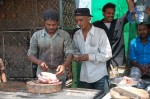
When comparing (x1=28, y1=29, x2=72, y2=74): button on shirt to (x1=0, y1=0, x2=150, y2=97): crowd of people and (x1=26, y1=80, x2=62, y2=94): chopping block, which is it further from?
(x1=26, y1=80, x2=62, y2=94): chopping block

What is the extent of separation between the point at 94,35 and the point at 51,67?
0.81 m

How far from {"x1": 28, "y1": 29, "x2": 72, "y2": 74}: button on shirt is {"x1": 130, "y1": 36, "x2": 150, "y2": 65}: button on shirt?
195cm

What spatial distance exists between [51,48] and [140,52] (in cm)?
219

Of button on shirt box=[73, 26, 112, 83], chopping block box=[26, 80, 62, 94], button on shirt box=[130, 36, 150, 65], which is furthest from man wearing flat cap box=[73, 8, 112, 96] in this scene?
button on shirt box=[130, 36, 150, 65]

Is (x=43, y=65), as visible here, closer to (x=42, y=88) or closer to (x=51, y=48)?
(x=51, y=48)

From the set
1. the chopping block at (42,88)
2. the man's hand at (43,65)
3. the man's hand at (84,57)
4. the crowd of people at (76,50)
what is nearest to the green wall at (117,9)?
the crowd of people at (76,50)

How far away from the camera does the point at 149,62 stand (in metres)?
5.77

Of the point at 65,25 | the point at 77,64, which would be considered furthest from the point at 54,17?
the point at 65,25

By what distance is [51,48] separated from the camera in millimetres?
4383

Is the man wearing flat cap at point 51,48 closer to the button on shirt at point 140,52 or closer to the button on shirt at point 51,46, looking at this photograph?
the button on shirt at point 51,46

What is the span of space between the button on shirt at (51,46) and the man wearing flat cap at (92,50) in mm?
233

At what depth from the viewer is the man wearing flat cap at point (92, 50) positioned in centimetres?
446

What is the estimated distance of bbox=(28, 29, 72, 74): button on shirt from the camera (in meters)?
4.36

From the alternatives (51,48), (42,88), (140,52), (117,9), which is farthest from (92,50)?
(117,9)
